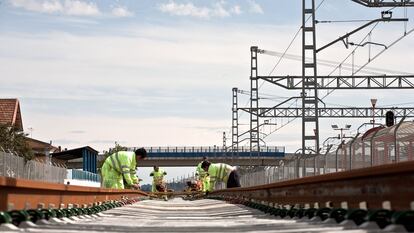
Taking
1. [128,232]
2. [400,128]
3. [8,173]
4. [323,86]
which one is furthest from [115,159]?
[323,86]

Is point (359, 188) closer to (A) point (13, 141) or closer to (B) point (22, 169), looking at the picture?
(B) point (22, 169)

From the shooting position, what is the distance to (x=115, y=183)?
1005 inches

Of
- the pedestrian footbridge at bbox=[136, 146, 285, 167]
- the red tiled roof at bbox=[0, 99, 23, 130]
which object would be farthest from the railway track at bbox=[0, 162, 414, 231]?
the pedestrian footbridge at bbox=[136, 146, 285, 167]

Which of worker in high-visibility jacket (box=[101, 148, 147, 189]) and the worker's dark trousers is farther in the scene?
the worker's dark trousers

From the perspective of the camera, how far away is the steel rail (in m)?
9.14

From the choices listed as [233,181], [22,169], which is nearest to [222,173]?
[233,181]

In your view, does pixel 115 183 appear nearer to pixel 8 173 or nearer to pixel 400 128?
pixel 8 173

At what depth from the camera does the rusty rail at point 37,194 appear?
10219mm

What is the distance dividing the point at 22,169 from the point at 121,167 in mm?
6700

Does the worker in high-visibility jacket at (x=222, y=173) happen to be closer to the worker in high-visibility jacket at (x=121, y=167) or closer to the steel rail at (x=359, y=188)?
the worker in high-visibility jacket at (x=121, y=167)

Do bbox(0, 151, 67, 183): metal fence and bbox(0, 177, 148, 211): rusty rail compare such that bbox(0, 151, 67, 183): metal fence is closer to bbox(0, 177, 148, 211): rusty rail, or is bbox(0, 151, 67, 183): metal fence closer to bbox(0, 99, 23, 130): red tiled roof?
bbox(0, 177, 148, 211): rusty rail

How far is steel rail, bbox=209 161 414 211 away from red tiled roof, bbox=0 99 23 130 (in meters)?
72.3

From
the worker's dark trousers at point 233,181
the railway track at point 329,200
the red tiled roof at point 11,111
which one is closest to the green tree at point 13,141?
the red tiled roof at point 11,111

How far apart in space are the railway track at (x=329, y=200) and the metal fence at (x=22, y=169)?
128 cm
